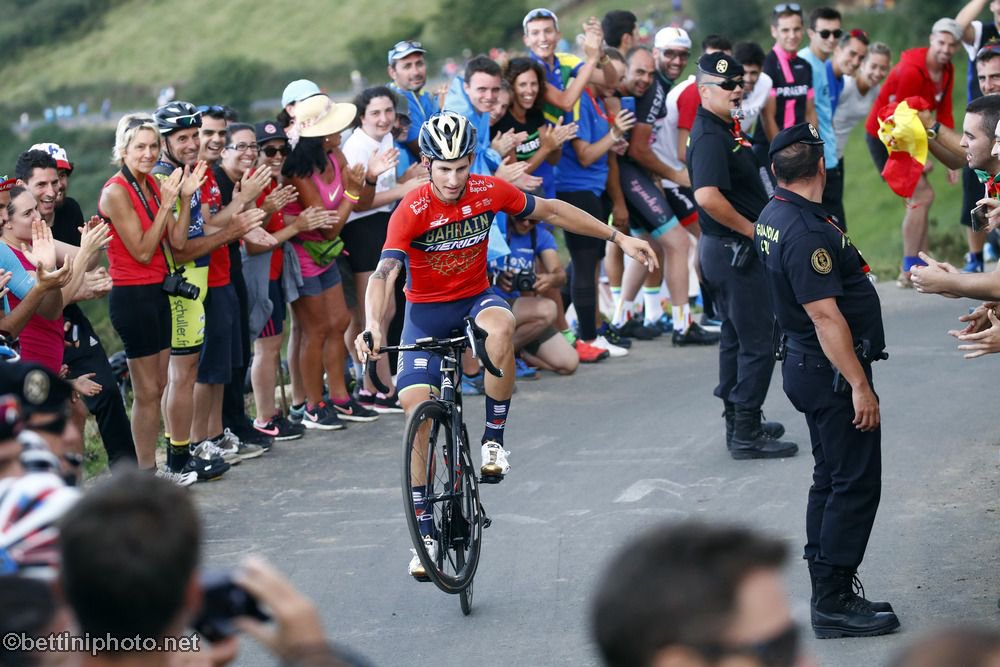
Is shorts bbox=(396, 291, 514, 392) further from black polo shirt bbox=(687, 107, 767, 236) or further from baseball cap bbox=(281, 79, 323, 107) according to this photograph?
baseball cap bbox=(281, 79, 323, 107)

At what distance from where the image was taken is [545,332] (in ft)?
37.8

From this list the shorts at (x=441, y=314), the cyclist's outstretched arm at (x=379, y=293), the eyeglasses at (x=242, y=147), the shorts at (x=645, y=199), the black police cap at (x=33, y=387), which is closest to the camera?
the black police cap at (x=33, y=387)

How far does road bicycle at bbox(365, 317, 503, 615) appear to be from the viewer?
6848 millimetres

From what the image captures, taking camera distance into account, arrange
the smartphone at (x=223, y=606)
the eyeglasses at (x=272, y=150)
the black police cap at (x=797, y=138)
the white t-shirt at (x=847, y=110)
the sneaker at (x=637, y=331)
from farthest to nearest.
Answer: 1. the white t-shirt at (x=847, y=110)
2. the sneaker at (x=637, y=331)
3. the eyeglasses at (x=272, y=150)
4. the black police cap at (x=797, y=138)
5. the smartphone at (x=223, y=606)

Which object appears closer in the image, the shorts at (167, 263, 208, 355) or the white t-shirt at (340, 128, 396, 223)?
the shorts at (167, 263, 208, 355)

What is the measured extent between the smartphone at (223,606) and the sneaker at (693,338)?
10068 mm

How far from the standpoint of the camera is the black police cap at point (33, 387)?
396cm

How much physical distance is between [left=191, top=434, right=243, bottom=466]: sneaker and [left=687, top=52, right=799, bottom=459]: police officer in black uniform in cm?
359

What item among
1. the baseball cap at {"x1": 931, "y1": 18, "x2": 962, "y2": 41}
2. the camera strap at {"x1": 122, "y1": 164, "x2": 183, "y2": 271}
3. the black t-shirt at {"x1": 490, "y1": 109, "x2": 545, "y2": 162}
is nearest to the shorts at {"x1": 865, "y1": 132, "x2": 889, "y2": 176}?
the baseball cap at {"x1": 931, "y1": 18, "x2": 962, "y2": 41}

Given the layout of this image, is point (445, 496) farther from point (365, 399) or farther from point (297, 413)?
point (365, 399)

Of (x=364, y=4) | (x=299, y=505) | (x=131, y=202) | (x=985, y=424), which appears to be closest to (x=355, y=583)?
(x=299, y=505)

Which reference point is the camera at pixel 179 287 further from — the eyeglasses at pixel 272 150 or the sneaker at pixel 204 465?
the eyeglasses at pixel 272 150

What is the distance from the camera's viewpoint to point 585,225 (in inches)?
311

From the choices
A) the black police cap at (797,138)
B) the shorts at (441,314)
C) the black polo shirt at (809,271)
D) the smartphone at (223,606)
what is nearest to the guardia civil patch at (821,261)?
the black polo shirt at (809,271)
